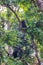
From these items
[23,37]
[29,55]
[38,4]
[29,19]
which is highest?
[38,4]

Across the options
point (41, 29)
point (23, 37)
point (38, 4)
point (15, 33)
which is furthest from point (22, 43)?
point (38, 4)

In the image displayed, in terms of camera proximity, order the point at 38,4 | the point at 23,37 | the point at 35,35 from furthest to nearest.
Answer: the point at 23,37 → the point at 35,35 → the point at 38,4

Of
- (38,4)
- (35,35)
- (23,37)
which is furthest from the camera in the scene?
(23,37)

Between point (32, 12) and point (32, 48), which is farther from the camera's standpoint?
point (32, 48)

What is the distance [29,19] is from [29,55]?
124 cm

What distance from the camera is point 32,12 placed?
382 cm

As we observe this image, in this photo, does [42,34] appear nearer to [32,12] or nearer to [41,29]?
[41,29]

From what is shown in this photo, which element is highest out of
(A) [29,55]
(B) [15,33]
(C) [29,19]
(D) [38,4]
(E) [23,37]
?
(D) [38,4]

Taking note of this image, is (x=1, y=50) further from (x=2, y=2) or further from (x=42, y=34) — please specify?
(x=2, y=2)

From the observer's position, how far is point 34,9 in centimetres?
387

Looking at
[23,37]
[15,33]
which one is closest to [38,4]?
[15,33]

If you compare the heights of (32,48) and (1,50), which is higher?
(1,50)

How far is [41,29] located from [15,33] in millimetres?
538

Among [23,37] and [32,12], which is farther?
[23,37]
